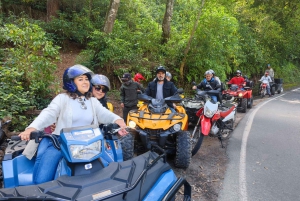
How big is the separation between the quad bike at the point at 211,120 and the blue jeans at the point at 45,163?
345cm

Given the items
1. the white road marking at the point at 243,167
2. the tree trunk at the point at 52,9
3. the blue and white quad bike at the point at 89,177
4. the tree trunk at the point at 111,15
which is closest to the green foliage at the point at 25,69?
the tree trunk at the point at 111,15

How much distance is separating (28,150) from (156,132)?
2.47 metres

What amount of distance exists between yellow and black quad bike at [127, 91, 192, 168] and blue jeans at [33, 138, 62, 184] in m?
2.24

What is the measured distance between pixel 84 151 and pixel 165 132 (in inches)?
103

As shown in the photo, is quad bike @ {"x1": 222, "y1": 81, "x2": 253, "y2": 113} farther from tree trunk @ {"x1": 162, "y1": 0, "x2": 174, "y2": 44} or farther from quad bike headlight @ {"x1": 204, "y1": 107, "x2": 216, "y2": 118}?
quad bike headlight @ {"x1": 204, "y1": 107, "x2": 216, "y2": 118}

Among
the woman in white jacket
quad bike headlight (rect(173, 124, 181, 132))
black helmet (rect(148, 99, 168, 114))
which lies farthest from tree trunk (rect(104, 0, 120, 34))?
the woman in white jacket

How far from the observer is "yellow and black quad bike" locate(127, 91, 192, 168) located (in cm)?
491

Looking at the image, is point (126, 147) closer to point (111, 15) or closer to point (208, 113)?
point (208, 113)

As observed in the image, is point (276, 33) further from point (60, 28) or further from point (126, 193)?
point (126, 193)

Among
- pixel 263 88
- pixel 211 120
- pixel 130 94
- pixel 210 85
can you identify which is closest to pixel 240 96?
pixel 210 85

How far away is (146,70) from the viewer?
1175 cm

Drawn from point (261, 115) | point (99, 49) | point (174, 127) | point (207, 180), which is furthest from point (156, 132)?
point (261, 115)

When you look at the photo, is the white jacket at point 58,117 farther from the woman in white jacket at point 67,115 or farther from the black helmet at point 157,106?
the black helmet at point 157,106

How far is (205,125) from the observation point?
5695mm
